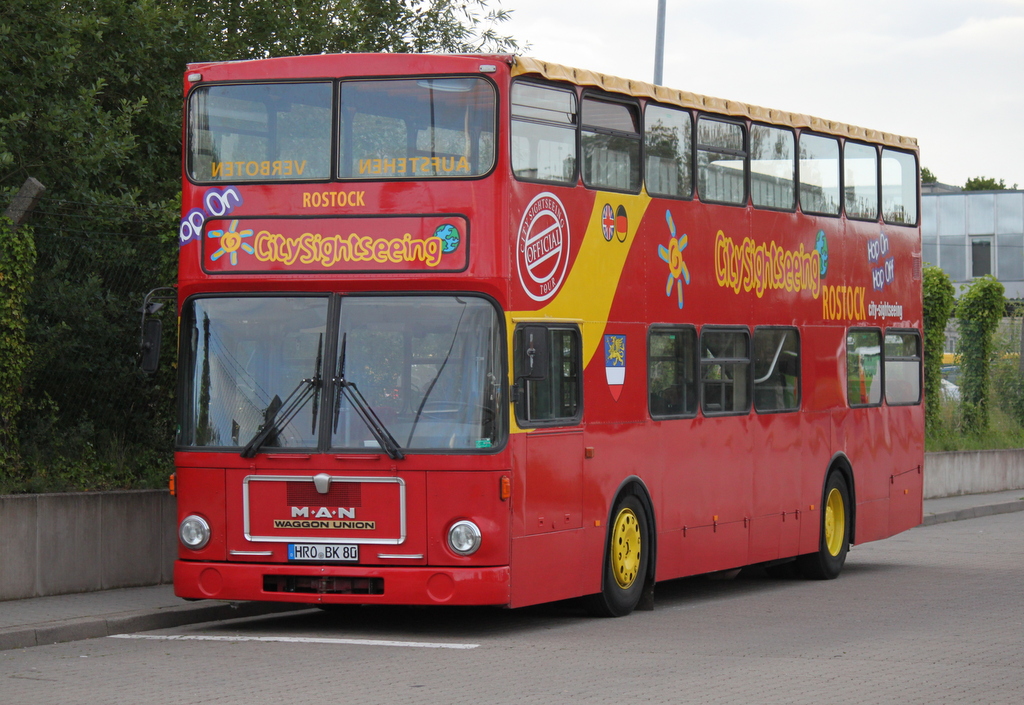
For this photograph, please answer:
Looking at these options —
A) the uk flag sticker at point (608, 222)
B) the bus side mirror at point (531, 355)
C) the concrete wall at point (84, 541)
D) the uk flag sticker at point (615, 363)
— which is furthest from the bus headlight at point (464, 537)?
the concrete wall at point (84, 541)

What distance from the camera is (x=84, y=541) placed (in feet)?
46.6

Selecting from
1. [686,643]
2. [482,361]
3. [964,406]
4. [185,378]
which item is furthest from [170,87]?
[964,406]

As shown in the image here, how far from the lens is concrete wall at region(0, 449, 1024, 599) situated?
13.6m

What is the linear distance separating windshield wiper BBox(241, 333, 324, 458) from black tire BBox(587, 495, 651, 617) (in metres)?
2.80

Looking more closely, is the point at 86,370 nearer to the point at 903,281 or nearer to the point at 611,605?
the point at 611,605

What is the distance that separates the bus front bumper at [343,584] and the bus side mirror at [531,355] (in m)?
1.39

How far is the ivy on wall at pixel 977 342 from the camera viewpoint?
32250mm

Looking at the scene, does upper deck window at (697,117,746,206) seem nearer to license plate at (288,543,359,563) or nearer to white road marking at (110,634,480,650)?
license plate at (288,543,359,563)

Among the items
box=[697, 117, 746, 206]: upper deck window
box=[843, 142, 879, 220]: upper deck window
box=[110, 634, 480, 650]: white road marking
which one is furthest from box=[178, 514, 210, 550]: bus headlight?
box=[843, 142, 879, 220]: upper deck window

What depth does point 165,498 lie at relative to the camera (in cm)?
1502

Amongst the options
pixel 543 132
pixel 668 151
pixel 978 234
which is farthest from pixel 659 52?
pixel 978 234

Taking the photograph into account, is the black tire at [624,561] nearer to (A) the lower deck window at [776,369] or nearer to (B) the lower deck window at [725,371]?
(B) the lower deck window at [725,371]

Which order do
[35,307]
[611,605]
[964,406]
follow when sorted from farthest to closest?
[964,406], [35,307], [611,605]

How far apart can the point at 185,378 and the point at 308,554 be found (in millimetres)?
1634
